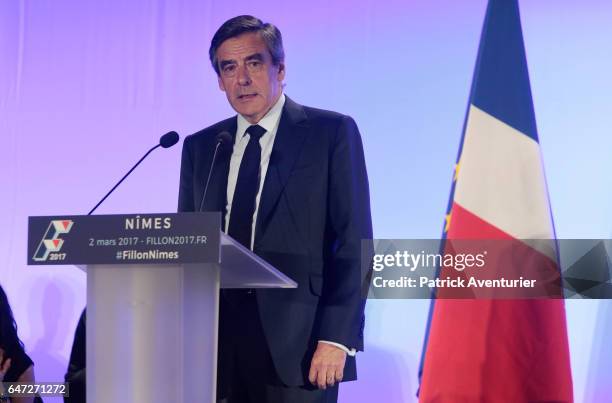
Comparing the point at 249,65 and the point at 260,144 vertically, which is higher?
the point at 249,65

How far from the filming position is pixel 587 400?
3.50m

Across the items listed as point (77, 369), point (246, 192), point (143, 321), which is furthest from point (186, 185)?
point (143, 321)

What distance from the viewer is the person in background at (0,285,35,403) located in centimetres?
383

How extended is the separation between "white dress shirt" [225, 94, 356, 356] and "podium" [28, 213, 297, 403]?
119 centimetres

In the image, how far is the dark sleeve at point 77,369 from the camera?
3.58 m

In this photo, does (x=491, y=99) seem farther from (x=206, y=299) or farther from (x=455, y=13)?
(x=206, y=299)

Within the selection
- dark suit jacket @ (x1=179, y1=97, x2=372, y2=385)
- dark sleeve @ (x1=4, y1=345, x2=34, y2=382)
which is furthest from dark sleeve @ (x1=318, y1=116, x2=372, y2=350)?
dark sleeve @ (x1=4, y1=345, x2=34, y2=382)

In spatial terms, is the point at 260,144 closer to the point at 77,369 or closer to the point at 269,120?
the point at 269,120

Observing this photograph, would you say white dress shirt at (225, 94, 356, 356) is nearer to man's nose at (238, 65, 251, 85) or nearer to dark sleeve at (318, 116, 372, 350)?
Answer: man's nose at (238, 65, 251, 85)

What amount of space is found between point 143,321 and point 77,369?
1.99 metres

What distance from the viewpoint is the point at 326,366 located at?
2773 mm

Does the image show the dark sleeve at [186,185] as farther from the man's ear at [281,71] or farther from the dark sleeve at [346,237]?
the dark sleeve at [346,237]

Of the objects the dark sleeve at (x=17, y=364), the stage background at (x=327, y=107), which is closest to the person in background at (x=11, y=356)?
the dark sleeve at (x=17, y=364)

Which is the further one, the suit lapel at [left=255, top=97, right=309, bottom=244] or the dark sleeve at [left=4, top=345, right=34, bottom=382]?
the dark sleeve at [left=4, top=345, right=34, bottom=382]
